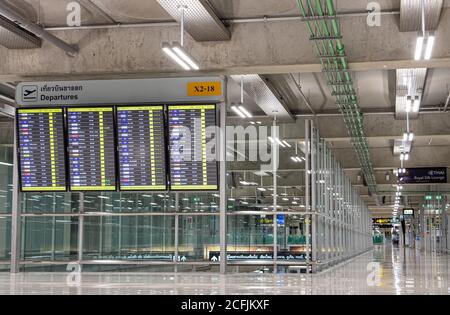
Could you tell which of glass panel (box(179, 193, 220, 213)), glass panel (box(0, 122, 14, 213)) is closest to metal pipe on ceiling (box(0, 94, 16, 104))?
glass panel (box(0, 122, 14, 213))

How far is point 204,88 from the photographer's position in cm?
1194

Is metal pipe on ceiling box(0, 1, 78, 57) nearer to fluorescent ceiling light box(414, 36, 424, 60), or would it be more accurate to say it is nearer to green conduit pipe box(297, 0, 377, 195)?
green conduit pipe box(297, 0, 377, 195)

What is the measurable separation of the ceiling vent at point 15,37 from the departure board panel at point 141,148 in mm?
2278

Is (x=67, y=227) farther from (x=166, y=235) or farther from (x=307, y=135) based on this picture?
(x=307, y=135)

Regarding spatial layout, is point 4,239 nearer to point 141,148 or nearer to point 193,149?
point 141,148

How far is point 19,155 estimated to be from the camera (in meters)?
12.4

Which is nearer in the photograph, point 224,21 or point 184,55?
Result: point 184,55

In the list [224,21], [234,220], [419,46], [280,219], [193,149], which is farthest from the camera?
[234,220]

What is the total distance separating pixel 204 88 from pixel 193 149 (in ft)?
3.52

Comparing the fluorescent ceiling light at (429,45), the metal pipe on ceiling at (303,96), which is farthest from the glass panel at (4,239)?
the fluorescent ceiling light at (429,45)

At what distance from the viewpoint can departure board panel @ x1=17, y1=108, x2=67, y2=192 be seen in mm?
12273

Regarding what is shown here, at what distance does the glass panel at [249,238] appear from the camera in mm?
15863

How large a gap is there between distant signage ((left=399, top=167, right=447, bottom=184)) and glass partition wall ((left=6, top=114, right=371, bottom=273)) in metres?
9.35

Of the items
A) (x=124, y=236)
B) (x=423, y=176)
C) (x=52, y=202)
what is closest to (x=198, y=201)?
(x=124, y=236)
